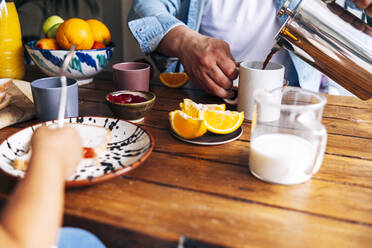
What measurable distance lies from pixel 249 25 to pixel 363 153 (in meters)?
0.84

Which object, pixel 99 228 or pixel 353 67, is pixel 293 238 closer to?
pixel 99 228

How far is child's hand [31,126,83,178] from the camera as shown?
22.2 inches

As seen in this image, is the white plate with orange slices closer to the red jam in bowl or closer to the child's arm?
the red jam in bowl

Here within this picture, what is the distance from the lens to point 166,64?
1.57m

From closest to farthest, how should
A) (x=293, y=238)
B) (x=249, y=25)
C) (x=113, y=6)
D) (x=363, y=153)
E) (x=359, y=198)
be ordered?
1. (x=293, y=238)
2. (x=359, y=198)
3. (x=363, y=153)
4. (x=249, y=25)
5. (x=113, y=6)

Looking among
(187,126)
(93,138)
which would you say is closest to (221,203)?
(187,126)

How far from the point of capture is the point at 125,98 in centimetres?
102

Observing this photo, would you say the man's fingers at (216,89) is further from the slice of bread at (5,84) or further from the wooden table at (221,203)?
the slice of bread at (5,84)

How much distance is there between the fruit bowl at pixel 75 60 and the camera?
125 cm

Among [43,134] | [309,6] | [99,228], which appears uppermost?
[309,6]

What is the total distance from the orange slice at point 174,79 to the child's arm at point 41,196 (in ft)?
2.65

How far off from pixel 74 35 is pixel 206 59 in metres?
0.49

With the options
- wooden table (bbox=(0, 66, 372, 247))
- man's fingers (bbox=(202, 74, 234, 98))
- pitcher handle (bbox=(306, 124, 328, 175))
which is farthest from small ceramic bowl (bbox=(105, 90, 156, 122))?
pitcher handle (bbox=(306, 124, 328, 175))

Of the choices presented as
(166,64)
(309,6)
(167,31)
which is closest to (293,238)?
(309,6)
